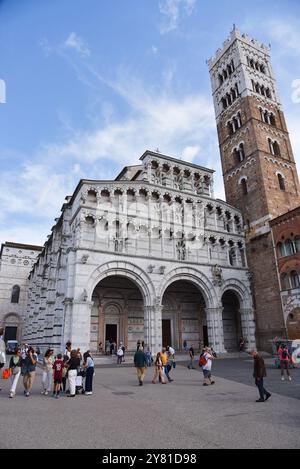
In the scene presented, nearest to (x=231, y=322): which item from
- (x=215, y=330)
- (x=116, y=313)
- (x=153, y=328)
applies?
(x=215, y=330)

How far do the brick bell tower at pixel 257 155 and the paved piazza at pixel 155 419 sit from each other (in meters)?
18.0

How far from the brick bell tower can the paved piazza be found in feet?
59.0

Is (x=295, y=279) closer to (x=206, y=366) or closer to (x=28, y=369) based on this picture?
(x=206, y=366)

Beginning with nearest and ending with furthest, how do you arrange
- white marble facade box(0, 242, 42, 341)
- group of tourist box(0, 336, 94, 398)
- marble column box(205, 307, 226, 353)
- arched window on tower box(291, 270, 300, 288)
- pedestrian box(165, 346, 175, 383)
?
group of tourist box(0, 336, 94, 398) < pedestrian box(165, 346, 175, 383) < arched window on tower box(291, 270, 300, 288) < marble column box(205, 307, 226, 353) < white marble facade box(0, 242, 42, 341)

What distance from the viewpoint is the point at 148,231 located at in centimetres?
2628

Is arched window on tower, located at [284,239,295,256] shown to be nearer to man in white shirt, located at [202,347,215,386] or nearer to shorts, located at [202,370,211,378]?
man in white shirt, located at [202,347,215,386]

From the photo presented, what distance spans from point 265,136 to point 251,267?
14.8 metres

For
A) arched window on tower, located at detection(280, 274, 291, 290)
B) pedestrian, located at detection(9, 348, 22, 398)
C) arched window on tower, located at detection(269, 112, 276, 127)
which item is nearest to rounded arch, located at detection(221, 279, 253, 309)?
arched window on tower, located at detection(280, 274, 291, 290)

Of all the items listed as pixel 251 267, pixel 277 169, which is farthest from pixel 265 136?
pixel 251 267

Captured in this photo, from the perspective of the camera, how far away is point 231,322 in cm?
3244

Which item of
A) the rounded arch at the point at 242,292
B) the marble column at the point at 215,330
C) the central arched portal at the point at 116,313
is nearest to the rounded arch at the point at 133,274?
the central arched portal at the point at 116,313

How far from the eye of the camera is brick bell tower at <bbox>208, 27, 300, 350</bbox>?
28.6m

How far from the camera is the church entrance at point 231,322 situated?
3148 centimetres

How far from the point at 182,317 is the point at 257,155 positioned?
61.8ft
